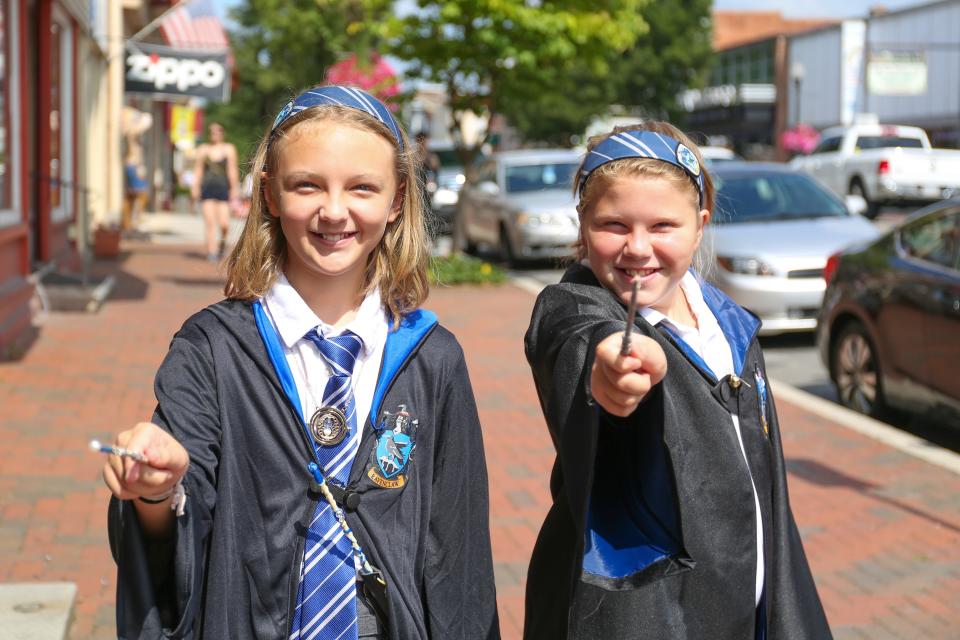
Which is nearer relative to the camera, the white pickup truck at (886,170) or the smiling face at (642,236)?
the smiling face at (642,236)

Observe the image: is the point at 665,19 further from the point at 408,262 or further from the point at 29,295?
the point at 408,262

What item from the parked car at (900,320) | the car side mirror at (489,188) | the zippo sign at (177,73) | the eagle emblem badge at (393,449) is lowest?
the parked car at (900,320)

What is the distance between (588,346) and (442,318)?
10.4 meters

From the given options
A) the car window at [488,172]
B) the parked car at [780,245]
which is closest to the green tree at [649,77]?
the car window at [488,172]

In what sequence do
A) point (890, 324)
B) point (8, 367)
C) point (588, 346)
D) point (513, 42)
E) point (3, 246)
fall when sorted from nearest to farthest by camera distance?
point (588, 346), point (890, 324), point (8, 367), point (3, 246), point (513, 42)

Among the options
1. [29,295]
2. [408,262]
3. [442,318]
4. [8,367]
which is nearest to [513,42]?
[442,318]

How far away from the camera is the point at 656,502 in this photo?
221 cm

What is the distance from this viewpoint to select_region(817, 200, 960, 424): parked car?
7305 millimetres

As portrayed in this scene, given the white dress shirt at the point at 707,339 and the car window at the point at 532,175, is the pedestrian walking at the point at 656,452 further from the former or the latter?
the car window at the point at 532,175

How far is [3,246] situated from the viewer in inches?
395

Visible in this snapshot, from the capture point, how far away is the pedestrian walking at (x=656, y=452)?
2.18m

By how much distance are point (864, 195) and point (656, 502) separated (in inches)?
1027

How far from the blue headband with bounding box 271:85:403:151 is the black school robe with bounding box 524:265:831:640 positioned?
456mm

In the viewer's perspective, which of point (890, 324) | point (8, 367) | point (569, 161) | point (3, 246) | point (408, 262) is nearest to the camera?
point (408, 262)
